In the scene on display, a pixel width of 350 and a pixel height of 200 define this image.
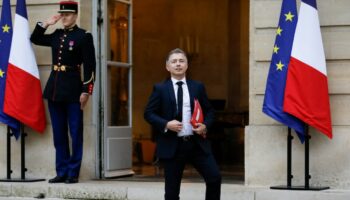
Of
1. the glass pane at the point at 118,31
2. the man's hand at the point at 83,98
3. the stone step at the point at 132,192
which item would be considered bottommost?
the stone step at the point at 132,192

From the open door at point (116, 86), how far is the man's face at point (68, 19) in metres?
0.74

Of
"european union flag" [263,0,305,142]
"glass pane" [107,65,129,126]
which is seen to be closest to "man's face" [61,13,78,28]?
"glass pane" [107,65,129,126]

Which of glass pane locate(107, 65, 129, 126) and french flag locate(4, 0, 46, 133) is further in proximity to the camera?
glass pane locate(107, 65, 129, 126)

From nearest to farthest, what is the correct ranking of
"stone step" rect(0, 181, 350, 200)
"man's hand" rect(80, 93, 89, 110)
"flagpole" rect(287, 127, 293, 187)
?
"stone step" rect(0, 181, 350, 200)
"flagpole" rect(287, 127, 293, 187)
"man's hand" rect(80, 93, 89, 110)

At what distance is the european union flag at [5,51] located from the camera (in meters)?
11.5

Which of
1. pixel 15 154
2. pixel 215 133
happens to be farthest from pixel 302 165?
pixel 215 133

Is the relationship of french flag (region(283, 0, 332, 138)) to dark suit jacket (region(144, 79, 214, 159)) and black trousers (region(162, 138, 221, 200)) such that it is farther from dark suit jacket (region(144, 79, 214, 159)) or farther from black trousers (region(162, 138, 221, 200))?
black trousers (region(162, 138, 221, 200))

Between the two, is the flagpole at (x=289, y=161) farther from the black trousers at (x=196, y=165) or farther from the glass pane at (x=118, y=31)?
the glass pane at (x=118, y=31)

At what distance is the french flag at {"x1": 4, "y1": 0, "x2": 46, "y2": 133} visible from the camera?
1139cm

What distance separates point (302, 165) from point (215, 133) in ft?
22.2

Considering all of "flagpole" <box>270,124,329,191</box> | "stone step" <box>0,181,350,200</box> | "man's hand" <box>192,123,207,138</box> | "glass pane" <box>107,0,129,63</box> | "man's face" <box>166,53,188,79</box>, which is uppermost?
"glass pane" <box>107,0,129,63</box>

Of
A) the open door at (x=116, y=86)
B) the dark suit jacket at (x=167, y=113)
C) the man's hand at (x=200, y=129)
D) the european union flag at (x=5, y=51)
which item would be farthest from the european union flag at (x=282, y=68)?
the european union flag at (x=5, y=51)

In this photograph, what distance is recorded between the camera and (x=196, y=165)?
27.2 feet

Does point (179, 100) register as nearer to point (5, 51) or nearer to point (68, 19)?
point (68, 19)
